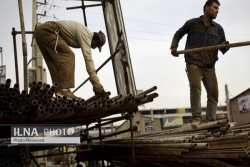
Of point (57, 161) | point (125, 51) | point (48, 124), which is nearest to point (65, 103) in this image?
point (48, 124)

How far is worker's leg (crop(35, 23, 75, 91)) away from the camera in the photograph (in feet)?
16.8

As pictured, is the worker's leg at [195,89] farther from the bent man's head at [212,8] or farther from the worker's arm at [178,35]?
the bent man's head at [212,8]

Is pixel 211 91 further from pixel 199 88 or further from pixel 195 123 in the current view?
pixel 195 123

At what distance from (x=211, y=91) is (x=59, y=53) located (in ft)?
9.37

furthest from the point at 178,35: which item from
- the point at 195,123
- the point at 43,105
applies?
the point at 43,105

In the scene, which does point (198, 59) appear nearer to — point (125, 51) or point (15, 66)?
point (125, 51)

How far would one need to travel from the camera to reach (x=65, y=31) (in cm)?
527

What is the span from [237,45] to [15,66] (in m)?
3.94

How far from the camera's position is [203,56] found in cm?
621

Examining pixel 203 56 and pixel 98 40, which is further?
pixel 203 56

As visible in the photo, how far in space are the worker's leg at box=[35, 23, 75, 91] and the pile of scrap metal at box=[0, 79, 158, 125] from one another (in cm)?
70

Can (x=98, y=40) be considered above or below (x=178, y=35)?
below

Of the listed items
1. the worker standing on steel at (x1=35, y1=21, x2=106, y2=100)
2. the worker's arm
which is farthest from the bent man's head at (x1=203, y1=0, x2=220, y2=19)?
the worker standing on steel at (x1=35, y1=21, x2=106, y2=100)

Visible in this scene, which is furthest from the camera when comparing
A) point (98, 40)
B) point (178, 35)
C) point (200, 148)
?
point (178, 35)
